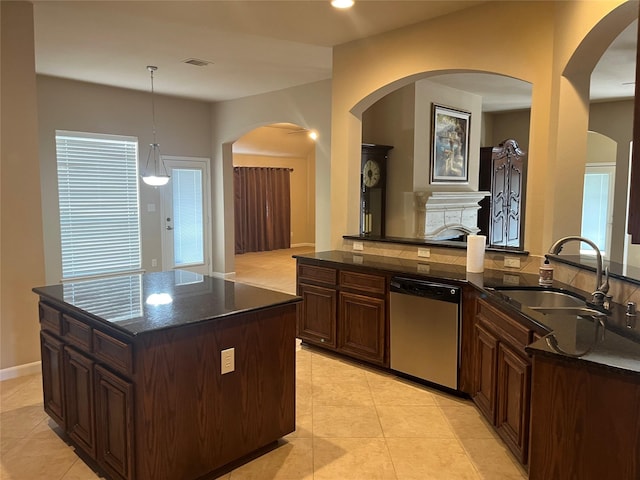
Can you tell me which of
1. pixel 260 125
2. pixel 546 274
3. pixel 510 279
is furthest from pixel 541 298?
pixel 260 125

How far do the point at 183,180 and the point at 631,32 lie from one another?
244 inches

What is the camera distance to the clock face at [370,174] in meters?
5.73

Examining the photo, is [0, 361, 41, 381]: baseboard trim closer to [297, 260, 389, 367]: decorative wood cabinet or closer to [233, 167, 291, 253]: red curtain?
[297, 260, 389, 367]: decorative wood cabinet

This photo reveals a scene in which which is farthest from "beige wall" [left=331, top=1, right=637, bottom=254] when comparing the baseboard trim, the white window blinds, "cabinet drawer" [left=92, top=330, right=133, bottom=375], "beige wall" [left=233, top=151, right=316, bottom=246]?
"beige wall" [left=233, top=151, right=316, bottom=246]

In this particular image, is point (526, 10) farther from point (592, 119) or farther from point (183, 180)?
point (183, 180)

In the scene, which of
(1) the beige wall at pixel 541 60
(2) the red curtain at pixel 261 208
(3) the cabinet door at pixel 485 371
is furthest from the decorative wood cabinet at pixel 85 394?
(2) the red curtain at pixel 261 208

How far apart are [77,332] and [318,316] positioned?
2147 millimetres

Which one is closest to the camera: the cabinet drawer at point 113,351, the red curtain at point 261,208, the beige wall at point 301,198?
the cabinet drawer at point 113,351

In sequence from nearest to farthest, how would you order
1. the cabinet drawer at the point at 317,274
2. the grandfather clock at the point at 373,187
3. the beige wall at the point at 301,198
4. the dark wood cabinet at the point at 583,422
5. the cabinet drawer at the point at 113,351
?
the dark wood cabinet at the point at 583,422, the cabinet drawer at the point at 113,351, the cabinet drawer at the point at 317,274, the grandfather clock at the point at 373,187, the beige wall at the point at 301,198

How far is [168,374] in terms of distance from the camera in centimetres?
211

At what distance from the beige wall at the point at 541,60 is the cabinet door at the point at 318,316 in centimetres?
168

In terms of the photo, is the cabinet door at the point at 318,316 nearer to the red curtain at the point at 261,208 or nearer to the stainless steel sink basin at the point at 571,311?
the stainless steel sink basin at the point at 571,311

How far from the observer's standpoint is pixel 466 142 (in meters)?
6.51

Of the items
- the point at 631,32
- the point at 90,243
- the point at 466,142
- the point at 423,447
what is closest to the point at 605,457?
the point at 423,447
